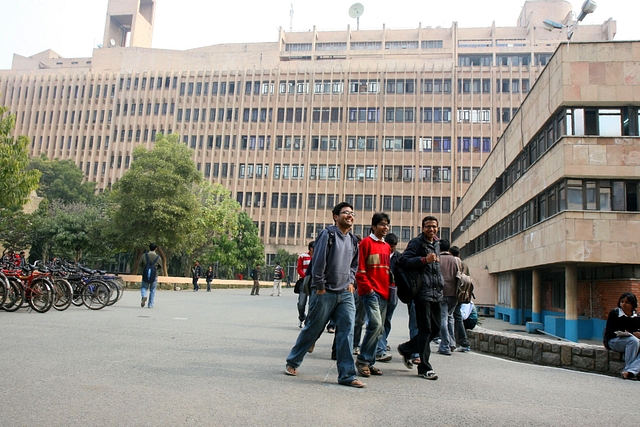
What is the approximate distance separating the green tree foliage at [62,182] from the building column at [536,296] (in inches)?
2191

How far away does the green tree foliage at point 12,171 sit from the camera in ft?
69.7

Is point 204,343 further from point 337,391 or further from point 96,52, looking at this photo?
point 96,52

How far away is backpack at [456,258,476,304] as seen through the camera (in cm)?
877

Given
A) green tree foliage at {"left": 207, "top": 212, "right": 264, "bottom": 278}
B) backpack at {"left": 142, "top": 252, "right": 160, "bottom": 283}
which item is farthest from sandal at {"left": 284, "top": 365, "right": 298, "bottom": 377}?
green tree foliage at {"left": 207, "top": 212, "right": 264, "bottom": 278}

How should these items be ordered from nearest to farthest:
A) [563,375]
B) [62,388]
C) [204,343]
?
[62,388] < [563,375] < [204,343]

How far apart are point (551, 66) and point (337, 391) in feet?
52.4

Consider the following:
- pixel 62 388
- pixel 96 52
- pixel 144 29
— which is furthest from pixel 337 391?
pixel 144 29

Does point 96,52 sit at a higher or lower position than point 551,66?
higher

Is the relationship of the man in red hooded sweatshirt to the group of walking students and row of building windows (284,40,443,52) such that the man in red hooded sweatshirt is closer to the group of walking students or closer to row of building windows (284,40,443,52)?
the group of walking students

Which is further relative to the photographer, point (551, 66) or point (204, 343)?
point (551, 66)

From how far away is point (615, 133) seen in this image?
1656 cm

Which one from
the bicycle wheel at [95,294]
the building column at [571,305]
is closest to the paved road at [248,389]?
the bicycle wheel at [95,294]

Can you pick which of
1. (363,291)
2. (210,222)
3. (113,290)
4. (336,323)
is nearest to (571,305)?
(363,291)

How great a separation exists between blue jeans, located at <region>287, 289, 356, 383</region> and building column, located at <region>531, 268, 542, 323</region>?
16208mm
